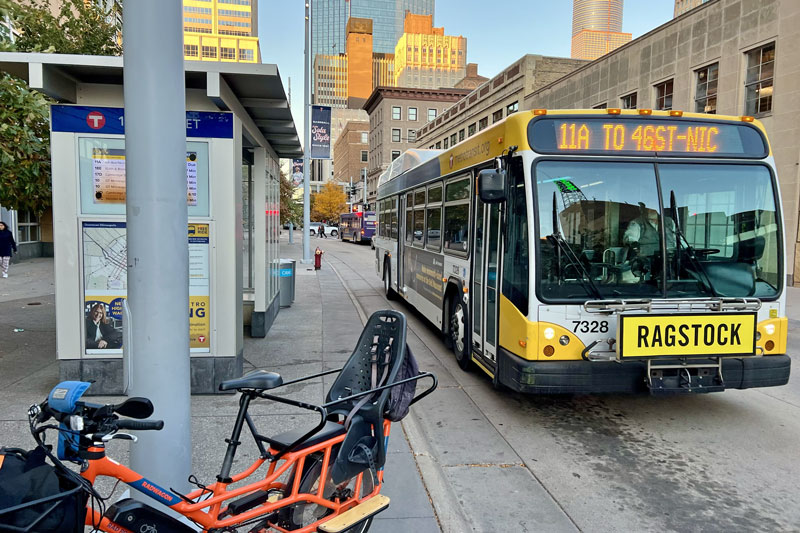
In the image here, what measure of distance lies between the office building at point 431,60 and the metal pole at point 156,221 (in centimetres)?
15354

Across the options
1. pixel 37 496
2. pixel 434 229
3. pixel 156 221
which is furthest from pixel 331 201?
pixel 37 496

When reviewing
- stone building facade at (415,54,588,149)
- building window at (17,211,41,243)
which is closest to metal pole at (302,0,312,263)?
building window at (17,211,41,243)

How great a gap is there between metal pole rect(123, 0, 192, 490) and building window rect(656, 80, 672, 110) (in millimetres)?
24236

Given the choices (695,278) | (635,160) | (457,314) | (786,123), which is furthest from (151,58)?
(786,123)

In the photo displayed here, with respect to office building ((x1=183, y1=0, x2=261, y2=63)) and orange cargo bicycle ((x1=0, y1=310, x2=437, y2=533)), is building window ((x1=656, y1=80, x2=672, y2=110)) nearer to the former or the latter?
orange cargo bicycle ((x1=0, y1=310, x2=437, y2=533))

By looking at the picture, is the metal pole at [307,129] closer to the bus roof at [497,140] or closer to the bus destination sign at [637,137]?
the bus roof at [497,140]

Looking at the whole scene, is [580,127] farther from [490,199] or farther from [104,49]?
[104,49]

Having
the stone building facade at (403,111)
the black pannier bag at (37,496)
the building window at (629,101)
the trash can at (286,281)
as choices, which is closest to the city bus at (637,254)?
the black pannier bag at (37,496)

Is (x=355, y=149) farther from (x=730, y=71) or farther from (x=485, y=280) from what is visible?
(x=485, y=280)

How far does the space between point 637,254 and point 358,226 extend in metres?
46.6

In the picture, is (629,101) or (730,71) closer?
(730,71)

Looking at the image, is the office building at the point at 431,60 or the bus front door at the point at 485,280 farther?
the office building at the point at 431,60

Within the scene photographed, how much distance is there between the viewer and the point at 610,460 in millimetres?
4621

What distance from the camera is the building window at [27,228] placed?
73.8 ft
